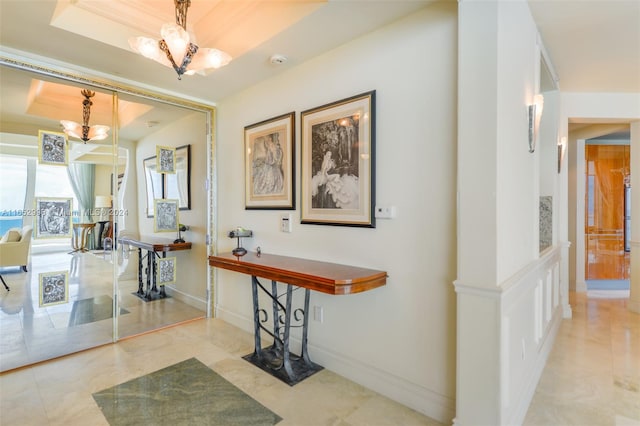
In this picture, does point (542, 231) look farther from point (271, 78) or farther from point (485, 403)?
point (271, 78)

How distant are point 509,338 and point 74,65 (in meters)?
3.87

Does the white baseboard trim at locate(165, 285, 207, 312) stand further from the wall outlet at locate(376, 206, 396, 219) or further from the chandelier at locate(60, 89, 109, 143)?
the wall outlet at locate(376, 206, 396, 219)

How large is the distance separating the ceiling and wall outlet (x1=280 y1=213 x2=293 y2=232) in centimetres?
133

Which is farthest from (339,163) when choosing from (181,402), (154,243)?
(154,243)

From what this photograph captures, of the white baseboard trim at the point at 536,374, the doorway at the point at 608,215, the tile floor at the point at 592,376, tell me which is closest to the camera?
the white baseboard trim at the point at 536,374

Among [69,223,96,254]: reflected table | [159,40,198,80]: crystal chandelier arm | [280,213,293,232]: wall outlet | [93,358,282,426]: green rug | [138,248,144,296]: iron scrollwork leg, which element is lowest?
[93,358,282,426]: green rug

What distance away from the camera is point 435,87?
2.03 metres

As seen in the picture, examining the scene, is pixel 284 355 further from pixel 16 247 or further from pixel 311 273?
pixel 16 247

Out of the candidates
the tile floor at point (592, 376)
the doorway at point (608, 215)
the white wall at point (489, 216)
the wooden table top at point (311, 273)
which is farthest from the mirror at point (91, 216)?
the doorway at point (608, 215)

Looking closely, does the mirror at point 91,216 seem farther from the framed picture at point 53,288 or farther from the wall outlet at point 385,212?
the wall outlet at point 385,212

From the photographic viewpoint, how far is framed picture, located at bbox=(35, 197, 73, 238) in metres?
2.72

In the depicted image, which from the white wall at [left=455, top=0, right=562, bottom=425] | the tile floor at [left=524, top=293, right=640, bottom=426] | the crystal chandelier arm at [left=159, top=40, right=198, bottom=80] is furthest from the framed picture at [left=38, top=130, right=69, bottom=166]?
the tile floor at [left=524, top=293, right=640, bottom=426]

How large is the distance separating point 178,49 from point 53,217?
6.29ft

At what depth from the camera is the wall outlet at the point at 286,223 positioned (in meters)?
2.96
